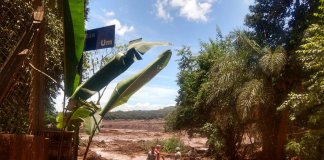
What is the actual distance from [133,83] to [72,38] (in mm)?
895

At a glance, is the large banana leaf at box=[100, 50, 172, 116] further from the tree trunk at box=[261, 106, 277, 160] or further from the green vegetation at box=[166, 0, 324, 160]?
the tree trunk at box=[261, 106, 277, 160]

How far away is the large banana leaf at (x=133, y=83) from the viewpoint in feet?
13.5

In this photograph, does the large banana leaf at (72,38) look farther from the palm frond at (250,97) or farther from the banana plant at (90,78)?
the palm frond at (250,97)

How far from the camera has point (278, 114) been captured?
14.8 m

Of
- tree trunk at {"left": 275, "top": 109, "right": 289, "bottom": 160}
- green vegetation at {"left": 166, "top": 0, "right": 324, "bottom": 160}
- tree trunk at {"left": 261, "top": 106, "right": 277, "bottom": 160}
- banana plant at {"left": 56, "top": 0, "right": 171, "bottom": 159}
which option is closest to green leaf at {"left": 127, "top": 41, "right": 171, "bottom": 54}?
banana plant at {"left": 56, "top": 0, "right": 171, "bottom": 159}

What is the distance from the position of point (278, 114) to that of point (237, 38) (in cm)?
362

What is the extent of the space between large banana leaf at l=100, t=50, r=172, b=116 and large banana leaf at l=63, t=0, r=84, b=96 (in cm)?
50

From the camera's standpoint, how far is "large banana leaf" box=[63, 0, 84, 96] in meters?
3.65

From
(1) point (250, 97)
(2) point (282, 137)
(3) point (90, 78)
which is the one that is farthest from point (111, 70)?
(2) point (282, 137)

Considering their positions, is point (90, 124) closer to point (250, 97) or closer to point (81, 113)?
point (81, 113)

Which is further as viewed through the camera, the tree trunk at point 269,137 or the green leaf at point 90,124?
the tree trunk at point 269,137

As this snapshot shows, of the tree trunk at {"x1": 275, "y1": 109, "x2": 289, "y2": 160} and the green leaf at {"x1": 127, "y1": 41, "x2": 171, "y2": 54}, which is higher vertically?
the green leaf at {"x1": 127, "y1": 41, "x2": 171, "y2": 54}

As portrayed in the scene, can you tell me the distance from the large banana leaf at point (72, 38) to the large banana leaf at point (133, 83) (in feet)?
1.63

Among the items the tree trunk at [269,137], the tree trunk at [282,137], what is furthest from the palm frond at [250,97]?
the tree trunk at [282,137]
